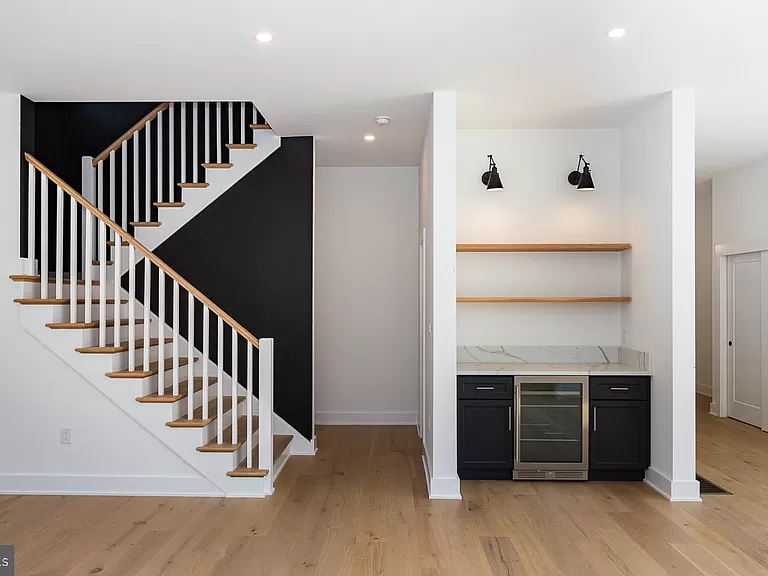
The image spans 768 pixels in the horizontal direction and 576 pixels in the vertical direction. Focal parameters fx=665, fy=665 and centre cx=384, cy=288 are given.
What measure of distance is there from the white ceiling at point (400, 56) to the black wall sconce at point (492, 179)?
1.28 ft

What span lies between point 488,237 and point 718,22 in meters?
2.60

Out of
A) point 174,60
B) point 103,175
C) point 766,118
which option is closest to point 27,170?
point 103,175

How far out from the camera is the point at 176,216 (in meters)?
6.19

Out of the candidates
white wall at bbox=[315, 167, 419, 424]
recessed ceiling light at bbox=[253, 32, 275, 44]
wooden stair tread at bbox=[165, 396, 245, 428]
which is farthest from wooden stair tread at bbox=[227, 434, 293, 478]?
recessed ceiling light at bbox=[253, 32, 275, 44]

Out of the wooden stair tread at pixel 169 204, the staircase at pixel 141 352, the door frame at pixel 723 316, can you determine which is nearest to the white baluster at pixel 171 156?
the wooden stair tread at pixel 169 204

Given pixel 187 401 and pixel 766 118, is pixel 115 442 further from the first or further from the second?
pixel 766 118

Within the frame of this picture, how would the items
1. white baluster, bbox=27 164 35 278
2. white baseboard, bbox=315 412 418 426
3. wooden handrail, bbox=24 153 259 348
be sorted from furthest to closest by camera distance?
white baseboard, bbox=315 412 418 426
white baluster, bbox=27 164 35 278
wooden handrail, bbox=24 153 259 348

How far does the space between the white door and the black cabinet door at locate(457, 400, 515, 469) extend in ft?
12.2

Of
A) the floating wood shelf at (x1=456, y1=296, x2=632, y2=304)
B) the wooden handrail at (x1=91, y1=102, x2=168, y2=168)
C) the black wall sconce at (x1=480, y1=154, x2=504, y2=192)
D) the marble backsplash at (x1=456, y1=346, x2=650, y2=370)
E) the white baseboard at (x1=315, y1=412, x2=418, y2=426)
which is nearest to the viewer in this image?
the floating wood shelf at (x1=456, y1=296, x2=632, y2=304)

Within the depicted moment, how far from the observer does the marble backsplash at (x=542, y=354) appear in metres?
5.66

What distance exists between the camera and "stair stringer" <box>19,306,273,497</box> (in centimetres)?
476

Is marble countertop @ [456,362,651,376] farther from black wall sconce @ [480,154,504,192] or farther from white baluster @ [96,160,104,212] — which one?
white baluster @ [96,160,104,212]

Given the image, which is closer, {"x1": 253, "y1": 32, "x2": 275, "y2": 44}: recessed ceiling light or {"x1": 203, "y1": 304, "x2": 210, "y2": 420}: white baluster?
{"x1": 253, "y1": 32, "x2": 275, "y2": 44}: recessed ceiling light

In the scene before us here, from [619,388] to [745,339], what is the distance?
10.8 feet
